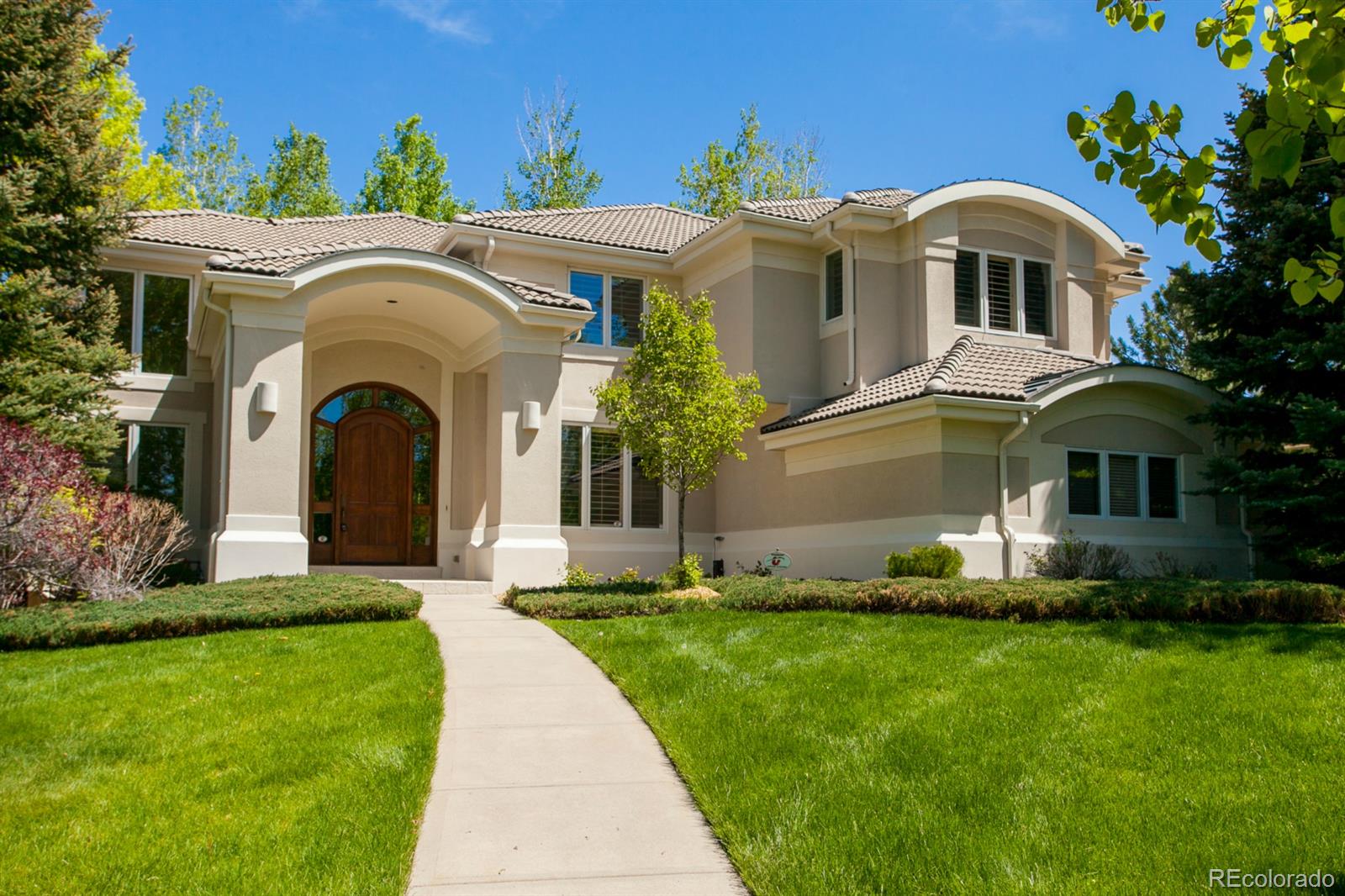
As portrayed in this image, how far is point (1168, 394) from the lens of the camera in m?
17.4

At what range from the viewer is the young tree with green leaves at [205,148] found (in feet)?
125

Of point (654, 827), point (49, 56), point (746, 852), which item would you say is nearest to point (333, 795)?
point (654, 827)

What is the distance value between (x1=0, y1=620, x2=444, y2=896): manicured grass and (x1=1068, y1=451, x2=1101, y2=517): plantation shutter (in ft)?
35.0

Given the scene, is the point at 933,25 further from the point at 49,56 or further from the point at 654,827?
the point at 49,56

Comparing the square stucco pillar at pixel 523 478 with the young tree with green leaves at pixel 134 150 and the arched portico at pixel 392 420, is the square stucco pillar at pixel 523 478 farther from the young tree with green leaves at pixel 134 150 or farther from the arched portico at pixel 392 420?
the young tree with green leaves at pixel 134 150

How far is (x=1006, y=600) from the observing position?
11742 millimetres

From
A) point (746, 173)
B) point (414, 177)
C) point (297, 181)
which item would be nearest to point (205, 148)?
point (297, 181)

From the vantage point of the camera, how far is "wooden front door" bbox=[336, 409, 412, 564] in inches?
738

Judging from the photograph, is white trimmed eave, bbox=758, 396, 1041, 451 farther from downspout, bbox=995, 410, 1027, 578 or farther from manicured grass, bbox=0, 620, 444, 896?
manicured grass, bbox=0, 620, 444, 896

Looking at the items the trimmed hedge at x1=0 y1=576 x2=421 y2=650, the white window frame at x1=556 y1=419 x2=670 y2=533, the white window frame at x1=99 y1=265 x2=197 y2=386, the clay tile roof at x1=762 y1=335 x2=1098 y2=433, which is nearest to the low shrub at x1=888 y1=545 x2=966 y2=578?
the clay tile roof at x1=762 y1=335 x2=1098 y2=433

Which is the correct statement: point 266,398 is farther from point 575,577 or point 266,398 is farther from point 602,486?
point 602,486

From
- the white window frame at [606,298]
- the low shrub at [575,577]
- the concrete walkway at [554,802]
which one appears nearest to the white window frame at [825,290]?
the white window frame at [606,298]

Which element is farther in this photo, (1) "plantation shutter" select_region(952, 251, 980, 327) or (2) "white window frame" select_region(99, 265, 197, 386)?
(1) "plantation shutter" select_region(952, 251, 980, 327)

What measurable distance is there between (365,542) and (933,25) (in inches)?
473
